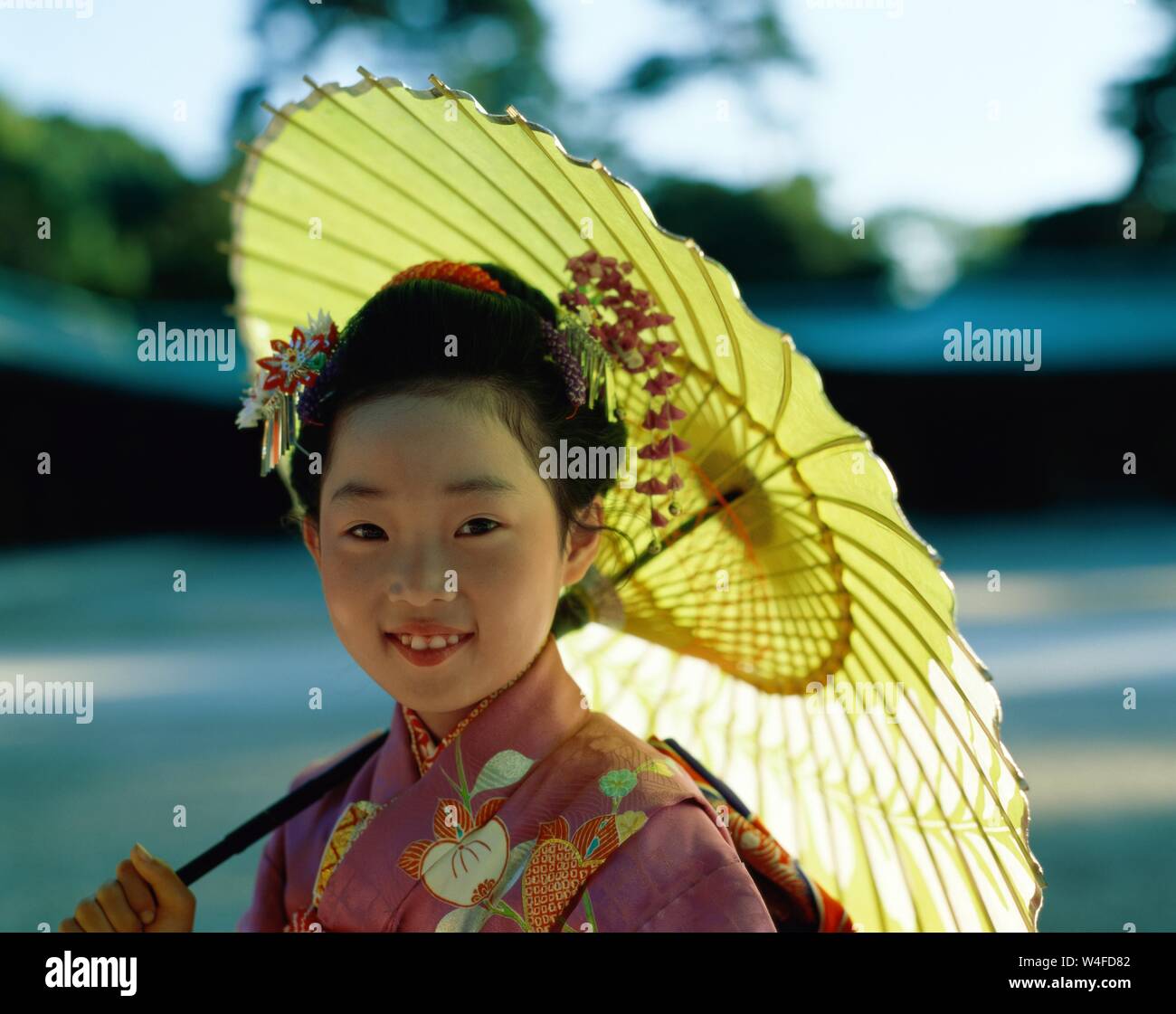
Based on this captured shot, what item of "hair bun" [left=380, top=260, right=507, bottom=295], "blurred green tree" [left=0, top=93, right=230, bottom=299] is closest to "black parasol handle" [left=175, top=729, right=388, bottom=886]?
"hair bun" [left=380, top=260, right=507, bottom=295]

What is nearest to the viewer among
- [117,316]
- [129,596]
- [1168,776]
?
[1168,776]

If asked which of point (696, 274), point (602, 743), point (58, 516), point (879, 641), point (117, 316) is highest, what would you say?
point (117, 316)

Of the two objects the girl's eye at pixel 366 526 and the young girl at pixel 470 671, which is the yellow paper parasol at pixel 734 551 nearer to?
the young girl at pixel 470 671

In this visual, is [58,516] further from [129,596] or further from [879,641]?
[879,641]

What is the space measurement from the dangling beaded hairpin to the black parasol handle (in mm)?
381

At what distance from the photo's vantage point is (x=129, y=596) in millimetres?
7312

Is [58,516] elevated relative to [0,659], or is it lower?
elevated

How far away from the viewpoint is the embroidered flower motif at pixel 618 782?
129cm

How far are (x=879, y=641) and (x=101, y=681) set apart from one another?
4641mm

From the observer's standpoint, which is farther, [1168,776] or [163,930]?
[1168,776]

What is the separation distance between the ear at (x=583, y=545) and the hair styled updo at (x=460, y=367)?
0.04 ft

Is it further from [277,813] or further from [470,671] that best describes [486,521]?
[277,813]
